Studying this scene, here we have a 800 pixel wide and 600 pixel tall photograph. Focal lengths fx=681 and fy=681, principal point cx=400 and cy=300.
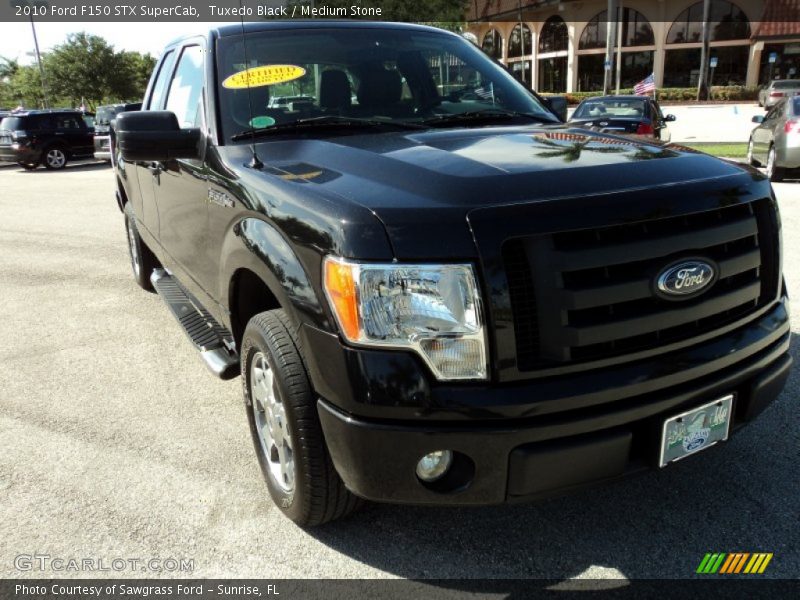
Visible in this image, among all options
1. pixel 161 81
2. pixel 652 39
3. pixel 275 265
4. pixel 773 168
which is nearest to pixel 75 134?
pixel 161 81

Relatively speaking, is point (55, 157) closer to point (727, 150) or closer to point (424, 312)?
point (727, 150)

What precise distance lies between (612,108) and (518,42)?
48.6 metres

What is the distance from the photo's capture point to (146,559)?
8.10ft

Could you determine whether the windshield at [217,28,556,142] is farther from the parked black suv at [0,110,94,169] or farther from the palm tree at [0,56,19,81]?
the palm tree at [0,56,19,81]

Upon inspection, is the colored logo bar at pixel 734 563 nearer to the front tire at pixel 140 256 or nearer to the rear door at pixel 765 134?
the front tire at pixel 140 256

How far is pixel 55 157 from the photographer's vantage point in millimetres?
19406

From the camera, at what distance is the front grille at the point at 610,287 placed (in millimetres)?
1948

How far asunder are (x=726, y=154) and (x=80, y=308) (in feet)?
43.0

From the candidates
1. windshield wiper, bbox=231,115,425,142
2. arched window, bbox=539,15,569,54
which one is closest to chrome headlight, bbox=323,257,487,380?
windshield wiper, bbox=231,115,425,142

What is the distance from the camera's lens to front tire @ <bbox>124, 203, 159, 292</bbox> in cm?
563

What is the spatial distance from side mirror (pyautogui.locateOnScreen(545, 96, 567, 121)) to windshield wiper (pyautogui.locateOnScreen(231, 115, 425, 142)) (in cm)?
111

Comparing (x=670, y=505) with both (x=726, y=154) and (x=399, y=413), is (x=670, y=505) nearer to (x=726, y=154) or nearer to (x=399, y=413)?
(x=399, y=413)

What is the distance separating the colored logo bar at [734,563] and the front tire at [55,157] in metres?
20.6

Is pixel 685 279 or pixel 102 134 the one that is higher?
pixel 685 279
